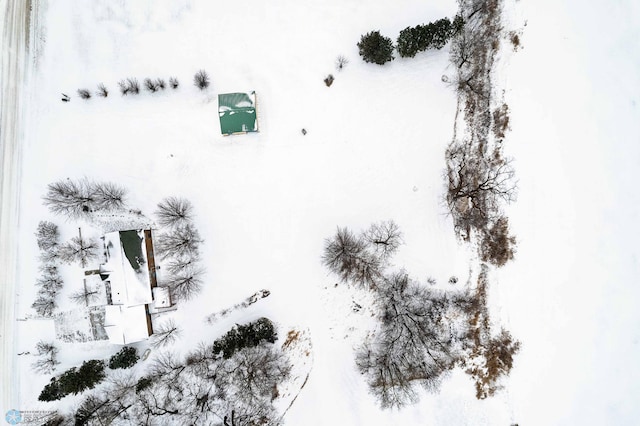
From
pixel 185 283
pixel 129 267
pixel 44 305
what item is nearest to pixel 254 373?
pixel 185 283

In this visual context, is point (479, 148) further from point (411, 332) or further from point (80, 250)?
point (80, 250)

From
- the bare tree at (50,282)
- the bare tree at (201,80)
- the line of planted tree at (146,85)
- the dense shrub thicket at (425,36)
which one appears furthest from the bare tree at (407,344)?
the bare tree at (50,282)

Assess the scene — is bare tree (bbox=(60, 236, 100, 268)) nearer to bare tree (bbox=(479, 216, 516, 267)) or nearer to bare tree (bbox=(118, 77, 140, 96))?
bare tree (bbox=(118, 77, 140, 96))

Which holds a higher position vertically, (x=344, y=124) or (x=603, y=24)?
(x=603, y=24)

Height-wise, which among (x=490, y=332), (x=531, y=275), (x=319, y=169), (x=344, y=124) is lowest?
(x=490, y=332)

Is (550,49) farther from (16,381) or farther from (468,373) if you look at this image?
(16,381)

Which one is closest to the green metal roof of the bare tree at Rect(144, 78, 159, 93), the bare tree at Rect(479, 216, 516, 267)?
the bare tree at Rect(144, 78, 159, 93)

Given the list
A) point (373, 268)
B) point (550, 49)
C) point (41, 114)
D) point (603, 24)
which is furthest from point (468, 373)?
point (41, 114)
